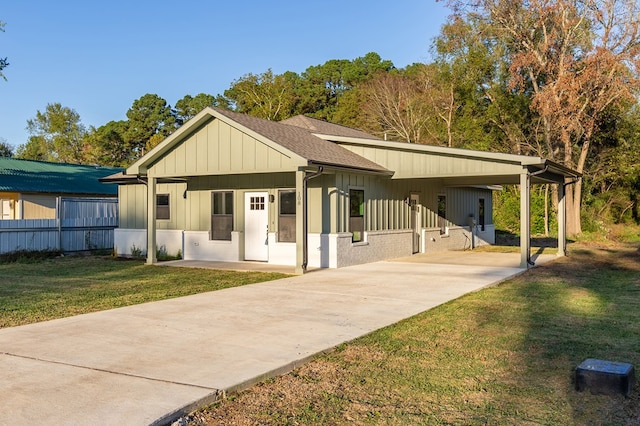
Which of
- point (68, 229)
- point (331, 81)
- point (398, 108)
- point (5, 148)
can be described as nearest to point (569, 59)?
point (398, 108)

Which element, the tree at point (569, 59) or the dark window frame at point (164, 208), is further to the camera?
the tree at point (569, 59)

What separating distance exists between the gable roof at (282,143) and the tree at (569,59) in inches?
573

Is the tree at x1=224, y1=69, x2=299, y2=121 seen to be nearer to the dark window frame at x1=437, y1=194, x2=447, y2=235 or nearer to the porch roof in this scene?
the dark window frame at x1=437, y1=194, x2=447, y2=235

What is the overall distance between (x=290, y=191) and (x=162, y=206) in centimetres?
536

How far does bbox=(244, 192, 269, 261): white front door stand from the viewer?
15958 mm

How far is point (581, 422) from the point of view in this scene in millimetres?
4133

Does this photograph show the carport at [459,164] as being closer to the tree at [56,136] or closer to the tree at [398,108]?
the tree at [398,108]

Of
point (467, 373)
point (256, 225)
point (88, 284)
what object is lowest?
point (467, 373)

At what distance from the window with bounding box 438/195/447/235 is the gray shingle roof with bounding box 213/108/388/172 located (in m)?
5.54

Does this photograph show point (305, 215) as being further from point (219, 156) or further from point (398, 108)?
point (398, 108)

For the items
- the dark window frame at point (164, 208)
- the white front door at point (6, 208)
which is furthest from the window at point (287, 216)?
the white front door at point (6, 208)

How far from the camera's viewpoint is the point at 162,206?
18.5 metres

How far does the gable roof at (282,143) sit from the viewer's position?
1375cm

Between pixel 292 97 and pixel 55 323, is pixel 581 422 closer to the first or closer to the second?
pixel 55 323
